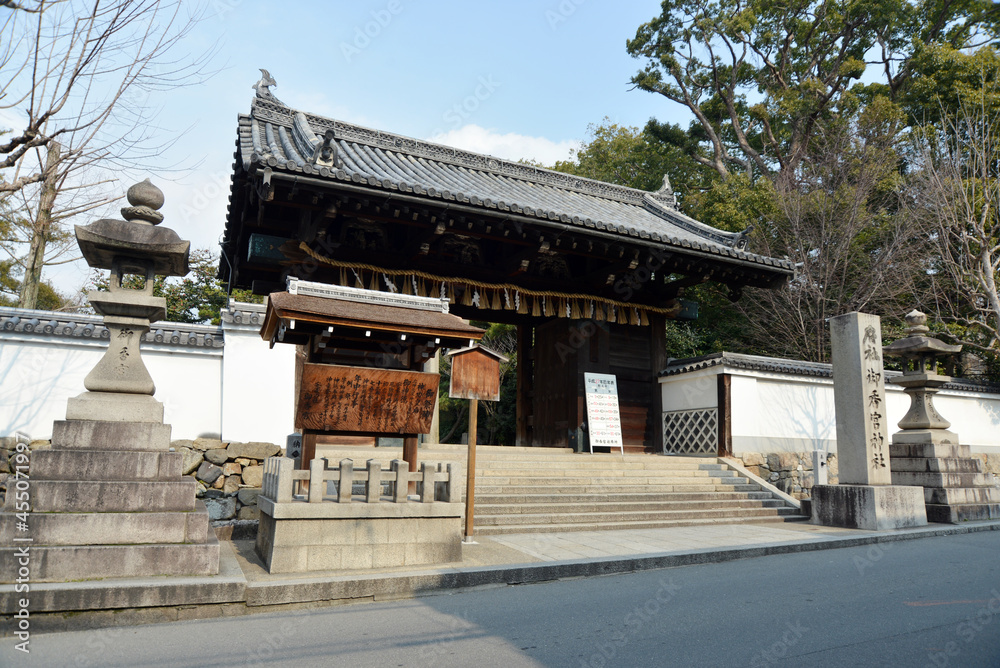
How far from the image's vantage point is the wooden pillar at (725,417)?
1220 cm

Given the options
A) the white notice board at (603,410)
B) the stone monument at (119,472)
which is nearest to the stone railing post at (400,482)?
the stone monument at (119,472)

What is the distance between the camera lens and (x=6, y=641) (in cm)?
434

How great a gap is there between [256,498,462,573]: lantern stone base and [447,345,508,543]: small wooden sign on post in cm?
102

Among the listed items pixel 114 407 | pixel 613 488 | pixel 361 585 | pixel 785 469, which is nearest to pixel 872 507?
pixel 785 469

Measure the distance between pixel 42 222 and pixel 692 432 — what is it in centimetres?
1391

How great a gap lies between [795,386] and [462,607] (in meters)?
10.5

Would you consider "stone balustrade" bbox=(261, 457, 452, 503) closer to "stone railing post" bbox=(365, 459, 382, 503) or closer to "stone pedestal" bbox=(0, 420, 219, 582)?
"stone railing post" bbox=(365, 459, 382, 503)

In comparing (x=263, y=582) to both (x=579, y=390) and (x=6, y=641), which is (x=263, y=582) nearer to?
(x=6, y=641)

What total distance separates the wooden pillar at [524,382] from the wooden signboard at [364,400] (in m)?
7.99

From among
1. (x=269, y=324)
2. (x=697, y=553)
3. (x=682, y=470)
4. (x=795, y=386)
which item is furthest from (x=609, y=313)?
(x=269, y=324)

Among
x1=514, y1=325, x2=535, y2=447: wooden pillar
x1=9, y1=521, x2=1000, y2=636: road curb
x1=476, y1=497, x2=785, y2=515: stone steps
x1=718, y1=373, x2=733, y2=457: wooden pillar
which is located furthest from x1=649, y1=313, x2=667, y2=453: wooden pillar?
x1=9, y1=521, x2=1000, y2=636: road curb

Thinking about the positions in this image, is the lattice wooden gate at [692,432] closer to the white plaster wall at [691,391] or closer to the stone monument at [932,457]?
the white plaster wall at [691,391]

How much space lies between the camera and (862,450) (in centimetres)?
985

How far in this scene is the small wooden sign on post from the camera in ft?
24.4
